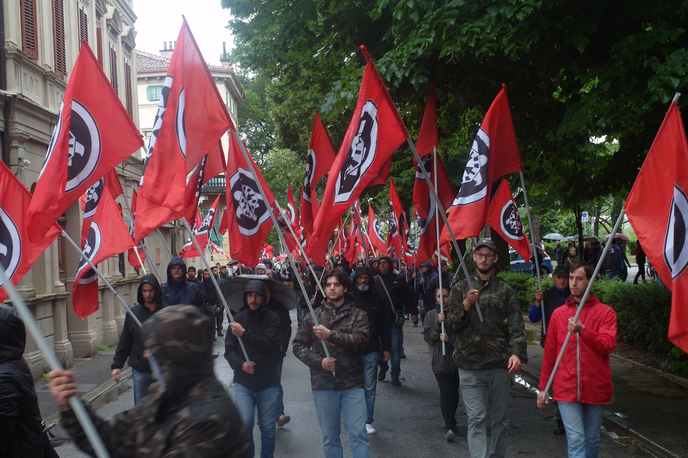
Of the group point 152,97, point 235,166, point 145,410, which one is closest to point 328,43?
point 235,166

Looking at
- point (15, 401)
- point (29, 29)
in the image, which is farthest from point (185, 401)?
point (29, 29)

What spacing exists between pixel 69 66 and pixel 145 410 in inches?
550

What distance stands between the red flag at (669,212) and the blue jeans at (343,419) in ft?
7.72

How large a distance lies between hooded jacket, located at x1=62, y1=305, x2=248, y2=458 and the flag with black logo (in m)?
3.03

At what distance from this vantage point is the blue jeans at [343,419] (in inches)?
205

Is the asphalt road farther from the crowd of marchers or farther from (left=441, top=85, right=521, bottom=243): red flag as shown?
(left=441, top=85, right=521, bottom=243): red flag

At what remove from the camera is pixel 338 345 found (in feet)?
17.5

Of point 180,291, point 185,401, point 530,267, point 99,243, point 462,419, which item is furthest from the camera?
point 530,267

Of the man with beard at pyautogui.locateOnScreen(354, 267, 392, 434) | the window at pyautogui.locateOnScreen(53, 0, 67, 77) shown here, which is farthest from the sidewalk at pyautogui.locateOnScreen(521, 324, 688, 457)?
the window at pyautogui.locateOnScreen(53, 0, 67, 77)

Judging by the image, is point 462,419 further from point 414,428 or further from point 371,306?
point 371,306

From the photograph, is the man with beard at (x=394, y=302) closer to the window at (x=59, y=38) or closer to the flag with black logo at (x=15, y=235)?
the flag with black logo at (x=15, y=235)

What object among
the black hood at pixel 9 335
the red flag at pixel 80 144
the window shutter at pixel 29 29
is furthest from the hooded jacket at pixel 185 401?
the window shutter at pixel 29 29

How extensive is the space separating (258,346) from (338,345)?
847 millimetres

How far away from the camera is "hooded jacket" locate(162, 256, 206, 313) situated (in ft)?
28.6
